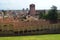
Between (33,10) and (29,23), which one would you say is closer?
(29,23)

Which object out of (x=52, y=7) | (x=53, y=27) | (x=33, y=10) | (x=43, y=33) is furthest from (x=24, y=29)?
(x=52, y=7)

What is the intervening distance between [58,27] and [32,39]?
3.38 m

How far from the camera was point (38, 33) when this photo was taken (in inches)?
427

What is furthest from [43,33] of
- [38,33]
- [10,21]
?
[10,21]

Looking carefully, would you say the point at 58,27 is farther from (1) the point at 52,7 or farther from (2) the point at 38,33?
(1) the point at 52,7

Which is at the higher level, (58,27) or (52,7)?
(52,7)

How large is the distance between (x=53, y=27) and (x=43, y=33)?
877 millimetres

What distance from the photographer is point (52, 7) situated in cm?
1617

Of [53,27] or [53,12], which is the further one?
[53,12]

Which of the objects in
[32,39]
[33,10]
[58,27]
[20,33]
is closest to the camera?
[32,39]

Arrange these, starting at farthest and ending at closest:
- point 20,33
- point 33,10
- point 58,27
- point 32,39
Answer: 1. point 33,10
2. point 58,27
3. point 20,33
4. point 32,39

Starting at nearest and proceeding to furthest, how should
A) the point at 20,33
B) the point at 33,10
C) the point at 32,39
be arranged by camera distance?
the point at 32,39 → the point at 20,33 → the point at 33,10

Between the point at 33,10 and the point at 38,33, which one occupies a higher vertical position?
the point at 33,10

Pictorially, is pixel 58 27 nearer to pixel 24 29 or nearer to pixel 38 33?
pixel 38 33
